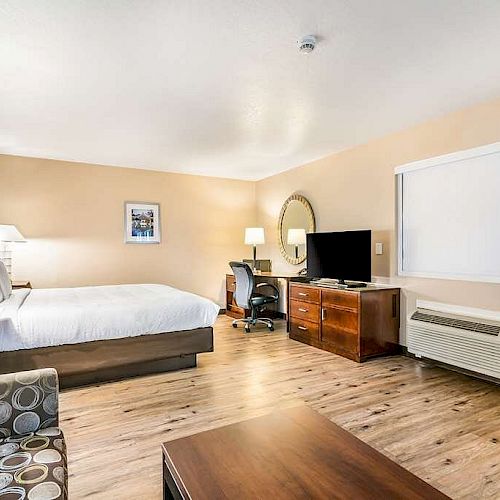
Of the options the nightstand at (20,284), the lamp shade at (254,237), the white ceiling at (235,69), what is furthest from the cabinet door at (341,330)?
the nightstand at (20,284)

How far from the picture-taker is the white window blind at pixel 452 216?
3.13 meters

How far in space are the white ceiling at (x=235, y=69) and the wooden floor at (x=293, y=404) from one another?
7.97 feet

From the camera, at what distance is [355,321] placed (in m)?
3.66

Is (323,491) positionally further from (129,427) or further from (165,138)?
(165,138)

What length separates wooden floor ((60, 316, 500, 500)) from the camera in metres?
1.86

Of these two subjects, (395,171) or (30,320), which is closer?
(30,320)

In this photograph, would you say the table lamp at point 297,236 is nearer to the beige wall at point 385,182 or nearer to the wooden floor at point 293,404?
the beige wall at point 385,182

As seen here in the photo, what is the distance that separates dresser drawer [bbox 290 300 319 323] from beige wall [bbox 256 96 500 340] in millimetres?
844

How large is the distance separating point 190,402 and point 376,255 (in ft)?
8.67

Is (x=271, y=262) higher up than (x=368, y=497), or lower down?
higher up

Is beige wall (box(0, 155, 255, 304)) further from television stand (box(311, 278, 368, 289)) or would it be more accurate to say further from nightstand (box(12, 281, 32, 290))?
television stand (box(311, 278, 368, 289))

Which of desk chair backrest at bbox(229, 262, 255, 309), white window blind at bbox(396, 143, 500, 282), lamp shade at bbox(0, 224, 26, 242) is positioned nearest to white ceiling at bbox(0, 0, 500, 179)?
white window blind at bbox(396, 143, 500, 282)

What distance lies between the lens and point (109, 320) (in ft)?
9.96

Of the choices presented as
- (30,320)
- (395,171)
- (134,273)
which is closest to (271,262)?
(134,273)
